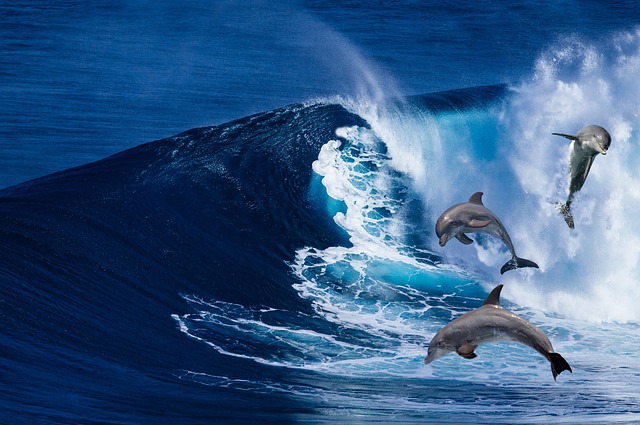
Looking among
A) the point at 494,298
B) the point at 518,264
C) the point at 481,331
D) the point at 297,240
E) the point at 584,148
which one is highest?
the point at 297,240

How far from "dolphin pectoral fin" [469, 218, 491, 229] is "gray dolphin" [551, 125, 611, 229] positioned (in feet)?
3.04

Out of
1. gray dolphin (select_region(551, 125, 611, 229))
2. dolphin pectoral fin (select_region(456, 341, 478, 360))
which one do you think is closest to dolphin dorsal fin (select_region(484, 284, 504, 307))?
dolphin pectoral fin (select_region(456, 341, 478, 360))

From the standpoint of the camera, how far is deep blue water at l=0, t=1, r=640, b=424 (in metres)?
15.1

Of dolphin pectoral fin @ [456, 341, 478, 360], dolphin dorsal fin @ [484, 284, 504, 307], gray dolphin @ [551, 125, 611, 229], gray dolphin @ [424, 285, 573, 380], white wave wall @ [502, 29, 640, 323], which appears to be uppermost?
white wave wall @ [502, 29, 640, 323]

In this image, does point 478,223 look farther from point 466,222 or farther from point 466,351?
point 466,351

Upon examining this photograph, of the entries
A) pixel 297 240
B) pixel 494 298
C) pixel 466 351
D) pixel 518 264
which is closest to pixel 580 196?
pixel 297 240

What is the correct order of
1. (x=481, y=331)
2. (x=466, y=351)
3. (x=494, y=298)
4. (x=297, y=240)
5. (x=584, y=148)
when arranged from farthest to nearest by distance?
(x=297, y=240), (x=584, y=148), (x=494, y=298), (x=481, y=331), (x=466, y=351)

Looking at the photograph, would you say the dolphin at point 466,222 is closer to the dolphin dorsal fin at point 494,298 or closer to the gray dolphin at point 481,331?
the dolphin dorsal fin at point 494,298

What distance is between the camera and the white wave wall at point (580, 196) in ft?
70.5

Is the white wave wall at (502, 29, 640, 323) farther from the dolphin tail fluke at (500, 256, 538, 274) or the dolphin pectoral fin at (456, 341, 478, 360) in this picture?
the dolphin pectoral fin at (456, 341, 478, 360)

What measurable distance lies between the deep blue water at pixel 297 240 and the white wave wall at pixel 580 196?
0.22 feet

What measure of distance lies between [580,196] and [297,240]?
22.8 feet

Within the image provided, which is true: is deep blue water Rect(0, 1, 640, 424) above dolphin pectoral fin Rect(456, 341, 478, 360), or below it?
above

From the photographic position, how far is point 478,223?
10328mm
